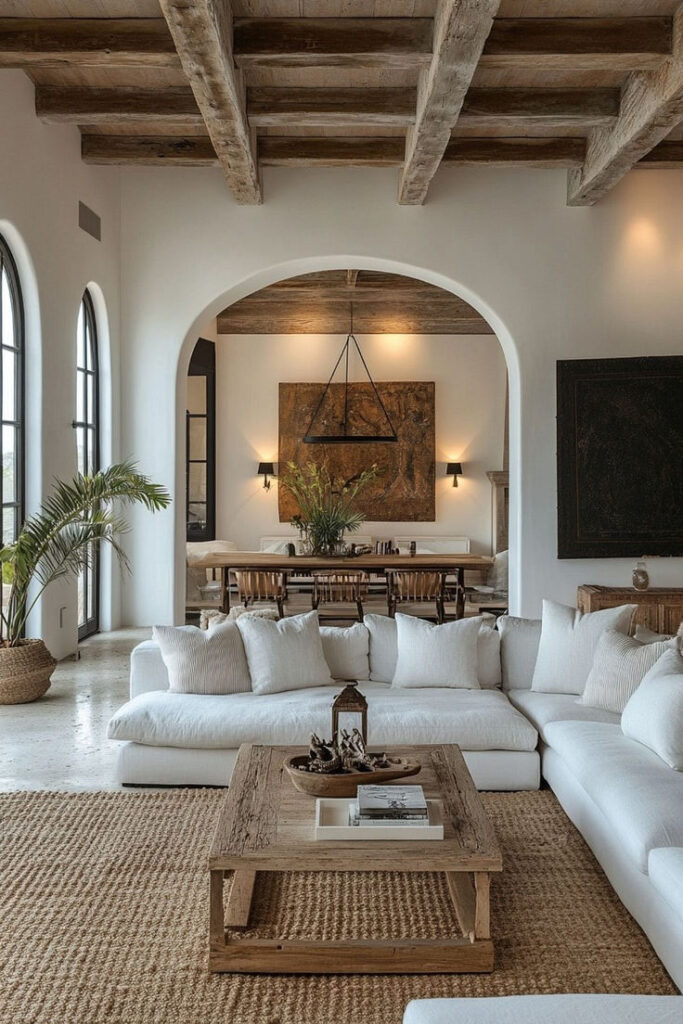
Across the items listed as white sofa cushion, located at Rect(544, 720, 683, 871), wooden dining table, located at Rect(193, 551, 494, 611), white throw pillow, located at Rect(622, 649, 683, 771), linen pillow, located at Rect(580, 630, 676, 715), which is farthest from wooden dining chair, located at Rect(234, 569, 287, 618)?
white throw pillow, located at Rect(622, 649, 683, 771)

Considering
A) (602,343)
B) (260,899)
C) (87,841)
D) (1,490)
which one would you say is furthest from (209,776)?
(602,343)

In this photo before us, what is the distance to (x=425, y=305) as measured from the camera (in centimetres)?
1209

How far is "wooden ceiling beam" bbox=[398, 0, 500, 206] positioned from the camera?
4566 millimetres

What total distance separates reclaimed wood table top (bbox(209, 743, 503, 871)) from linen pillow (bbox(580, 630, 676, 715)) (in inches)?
45.9

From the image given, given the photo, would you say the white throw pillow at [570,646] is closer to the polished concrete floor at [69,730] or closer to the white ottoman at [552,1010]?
the polished concrete floor at [69,730]

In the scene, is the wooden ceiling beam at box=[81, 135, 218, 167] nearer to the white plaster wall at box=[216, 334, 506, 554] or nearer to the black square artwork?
the black square artwork

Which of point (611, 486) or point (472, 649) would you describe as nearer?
point (472, 649)

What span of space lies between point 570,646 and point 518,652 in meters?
0.35

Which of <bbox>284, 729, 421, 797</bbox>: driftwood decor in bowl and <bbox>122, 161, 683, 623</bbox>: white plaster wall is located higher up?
<bbox>122, 161, 683, 623</bbox>: white plaster wall

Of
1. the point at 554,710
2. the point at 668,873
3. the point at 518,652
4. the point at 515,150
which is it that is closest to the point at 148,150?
the point at 515,150

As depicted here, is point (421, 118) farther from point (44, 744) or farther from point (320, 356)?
point (320, 356)

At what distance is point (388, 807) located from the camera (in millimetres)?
3008

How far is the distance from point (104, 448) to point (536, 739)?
521cm

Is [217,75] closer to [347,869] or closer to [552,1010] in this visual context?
[347,869]
